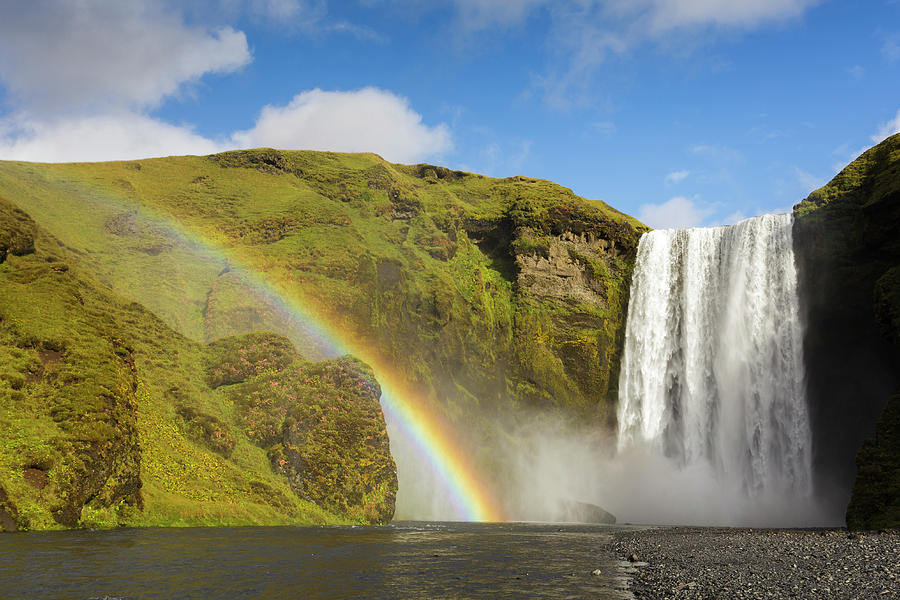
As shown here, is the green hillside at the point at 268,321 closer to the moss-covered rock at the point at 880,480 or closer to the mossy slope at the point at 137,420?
the mossy slope at the point at 137,420

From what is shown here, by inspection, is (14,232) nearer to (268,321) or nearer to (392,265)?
(268,321)

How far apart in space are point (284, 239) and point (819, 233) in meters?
63.6

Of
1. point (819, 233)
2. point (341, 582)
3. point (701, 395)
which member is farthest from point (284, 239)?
point (341, 582)

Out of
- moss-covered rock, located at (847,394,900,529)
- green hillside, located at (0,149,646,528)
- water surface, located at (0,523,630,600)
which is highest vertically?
green hillside, located at (0,149,646,528)

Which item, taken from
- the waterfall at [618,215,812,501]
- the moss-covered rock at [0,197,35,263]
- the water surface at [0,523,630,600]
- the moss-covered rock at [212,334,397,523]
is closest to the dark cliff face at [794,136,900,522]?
the waterfall at [618,215,812,501]

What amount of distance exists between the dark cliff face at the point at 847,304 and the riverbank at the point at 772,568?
27.8m

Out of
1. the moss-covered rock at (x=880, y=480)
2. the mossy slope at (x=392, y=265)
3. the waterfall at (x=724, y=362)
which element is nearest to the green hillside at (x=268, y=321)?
the mossy slope at (x=392, y=265)

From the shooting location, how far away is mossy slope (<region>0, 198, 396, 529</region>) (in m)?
30.1

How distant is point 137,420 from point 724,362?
53501mm

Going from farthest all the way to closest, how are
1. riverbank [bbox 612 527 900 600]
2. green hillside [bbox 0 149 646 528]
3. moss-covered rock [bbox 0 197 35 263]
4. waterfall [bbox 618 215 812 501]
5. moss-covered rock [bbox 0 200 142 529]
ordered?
waterfall [bbox 618 215 812 501], moss-covered rock [bbox 0 197 35 263], green hillside [bbox 0 149 646 528], moss-covered rock [bbox 0 200 142 529], riverbank [bbox 612 527 900 600]

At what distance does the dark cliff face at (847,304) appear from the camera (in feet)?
168

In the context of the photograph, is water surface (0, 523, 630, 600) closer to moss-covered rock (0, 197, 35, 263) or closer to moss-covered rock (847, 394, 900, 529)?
moss-covered rock (847, 394, 900, 529)

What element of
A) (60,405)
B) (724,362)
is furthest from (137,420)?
(724,362)

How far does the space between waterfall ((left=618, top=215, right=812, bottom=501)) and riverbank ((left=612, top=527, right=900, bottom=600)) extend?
1086 inches
